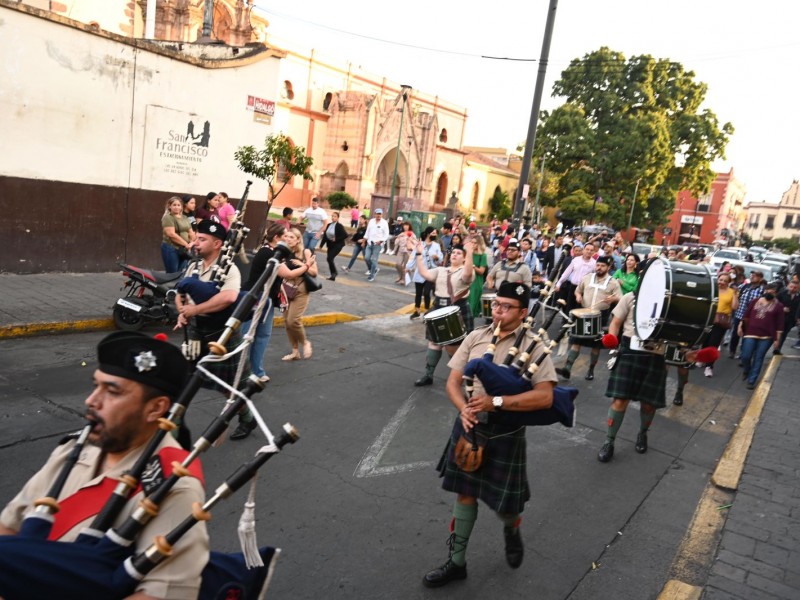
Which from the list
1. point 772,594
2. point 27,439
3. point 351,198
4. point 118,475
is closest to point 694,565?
point 772,594

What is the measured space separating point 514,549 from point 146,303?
6.58 meters

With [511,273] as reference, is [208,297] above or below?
below

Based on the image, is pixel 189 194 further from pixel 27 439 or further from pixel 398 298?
pixel 27 439

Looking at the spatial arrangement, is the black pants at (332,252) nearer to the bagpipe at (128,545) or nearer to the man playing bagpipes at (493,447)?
the man playing bagpipes at (493,447)

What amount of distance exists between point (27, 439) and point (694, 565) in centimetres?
526

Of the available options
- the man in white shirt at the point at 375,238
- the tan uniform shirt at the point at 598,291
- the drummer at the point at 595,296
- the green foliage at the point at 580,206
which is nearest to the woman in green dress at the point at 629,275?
A: the drummer at the point at 595,296

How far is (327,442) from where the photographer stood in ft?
18.8

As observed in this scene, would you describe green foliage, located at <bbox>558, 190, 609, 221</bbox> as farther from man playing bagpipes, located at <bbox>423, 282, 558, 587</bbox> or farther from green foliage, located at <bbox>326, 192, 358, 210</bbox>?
man playing bagpipes, located at <bbox>423, 282, 558, 587</bbox>

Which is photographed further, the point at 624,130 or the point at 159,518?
the point at 624,130

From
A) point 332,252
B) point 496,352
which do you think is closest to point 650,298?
point 496,352

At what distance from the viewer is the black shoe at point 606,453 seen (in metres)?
6.09

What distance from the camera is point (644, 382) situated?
6191 mm

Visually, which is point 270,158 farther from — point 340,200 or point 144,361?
point 340,200

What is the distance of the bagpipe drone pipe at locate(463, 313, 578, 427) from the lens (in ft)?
11.8
